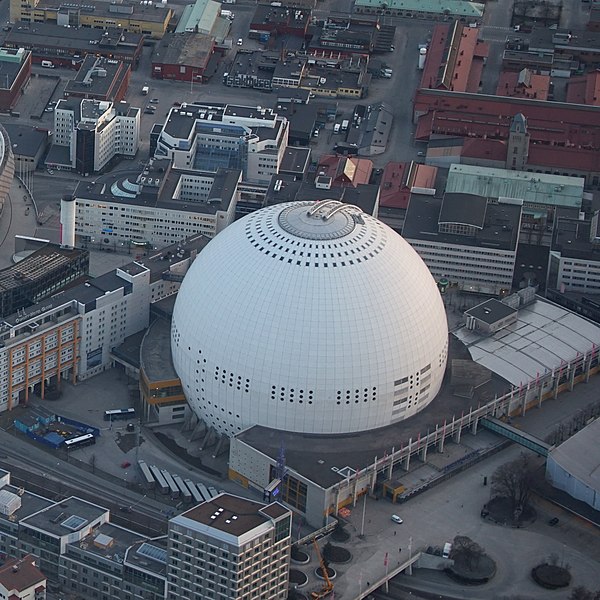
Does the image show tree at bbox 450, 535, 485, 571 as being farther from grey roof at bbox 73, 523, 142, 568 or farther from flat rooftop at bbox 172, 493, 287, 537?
grey roof at bbox 73, 523, 142, 568

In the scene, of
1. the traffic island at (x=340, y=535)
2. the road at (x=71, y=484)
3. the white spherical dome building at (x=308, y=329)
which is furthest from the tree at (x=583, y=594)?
the road at (x=71, y=484)

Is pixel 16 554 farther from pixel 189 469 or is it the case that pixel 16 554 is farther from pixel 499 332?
pixel 499 332

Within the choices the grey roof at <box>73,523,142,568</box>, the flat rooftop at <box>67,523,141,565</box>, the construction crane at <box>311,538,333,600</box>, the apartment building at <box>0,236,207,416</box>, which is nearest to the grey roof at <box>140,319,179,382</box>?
the apartment building at <box>0,236,207,416</box>

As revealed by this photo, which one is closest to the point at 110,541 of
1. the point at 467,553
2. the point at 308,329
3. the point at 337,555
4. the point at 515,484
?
the point at 337,555

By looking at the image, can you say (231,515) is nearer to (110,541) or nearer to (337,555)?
(110,541)

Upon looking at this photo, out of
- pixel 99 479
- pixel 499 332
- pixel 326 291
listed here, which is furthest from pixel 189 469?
pixel 499 332

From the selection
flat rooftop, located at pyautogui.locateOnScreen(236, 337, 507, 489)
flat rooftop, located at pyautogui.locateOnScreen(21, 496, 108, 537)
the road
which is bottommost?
the road
